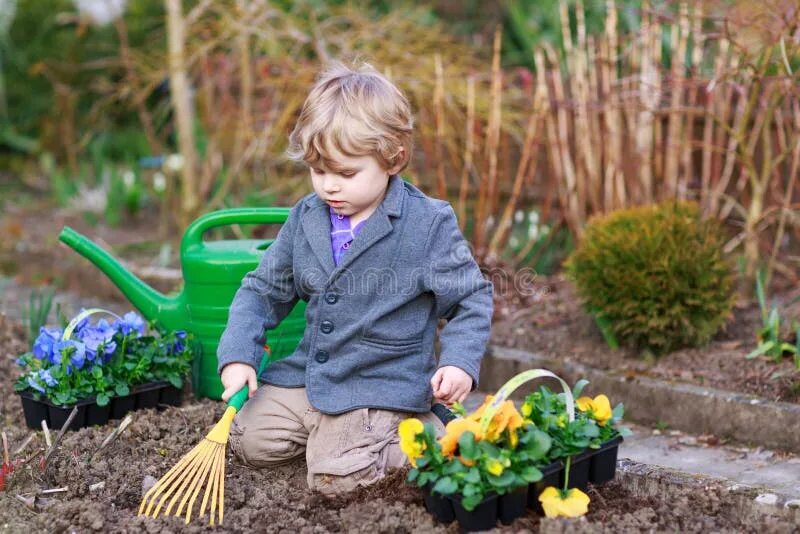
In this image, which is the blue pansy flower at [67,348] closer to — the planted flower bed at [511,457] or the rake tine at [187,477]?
the rake tine at [187,477]

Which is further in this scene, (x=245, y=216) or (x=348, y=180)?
(x=245, y=216)

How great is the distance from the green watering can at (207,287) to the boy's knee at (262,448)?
17.3 inches

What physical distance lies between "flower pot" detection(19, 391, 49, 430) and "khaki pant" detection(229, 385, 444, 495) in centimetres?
58

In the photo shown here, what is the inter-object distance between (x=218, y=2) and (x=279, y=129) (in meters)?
1.11

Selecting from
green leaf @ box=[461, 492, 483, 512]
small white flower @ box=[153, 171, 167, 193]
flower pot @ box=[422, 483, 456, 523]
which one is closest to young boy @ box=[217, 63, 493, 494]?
flower pot @ box=[422, 483, 456, 523]

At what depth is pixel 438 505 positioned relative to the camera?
2.01 m

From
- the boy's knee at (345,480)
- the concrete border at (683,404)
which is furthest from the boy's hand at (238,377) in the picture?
the concrete border at (683,404)

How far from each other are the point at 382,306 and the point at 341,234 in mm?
214

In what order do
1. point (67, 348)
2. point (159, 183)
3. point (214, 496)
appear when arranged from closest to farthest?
point (214, 496) < point (67, 348) < point (159, 183)

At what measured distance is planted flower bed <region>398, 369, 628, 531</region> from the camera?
1.90 meters

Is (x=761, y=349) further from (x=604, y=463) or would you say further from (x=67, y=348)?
(x=67, y=348)

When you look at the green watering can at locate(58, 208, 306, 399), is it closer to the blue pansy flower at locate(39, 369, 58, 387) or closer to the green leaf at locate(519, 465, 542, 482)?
the blue pansy flower at locate(39, 369, 58, 387)

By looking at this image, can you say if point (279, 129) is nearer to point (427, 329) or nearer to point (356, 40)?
point (356, 40)

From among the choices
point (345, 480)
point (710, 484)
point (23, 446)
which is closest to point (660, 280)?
point (710, 484)
